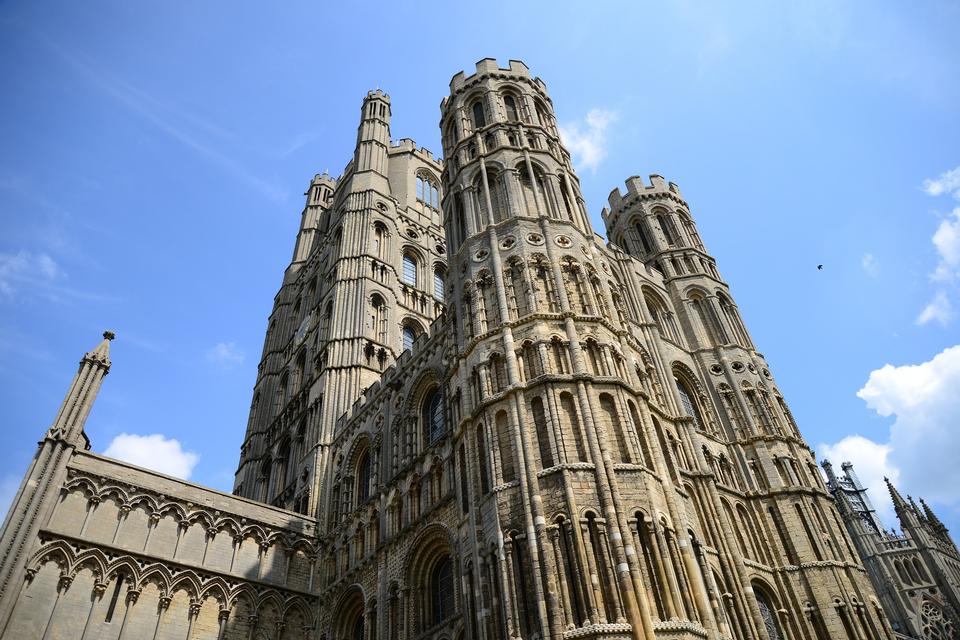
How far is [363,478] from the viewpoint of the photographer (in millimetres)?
31000

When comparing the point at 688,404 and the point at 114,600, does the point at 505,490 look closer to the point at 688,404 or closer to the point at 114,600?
the point at 688,404

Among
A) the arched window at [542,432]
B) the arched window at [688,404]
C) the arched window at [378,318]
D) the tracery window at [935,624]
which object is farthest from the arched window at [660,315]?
the tracery window at [935,624]

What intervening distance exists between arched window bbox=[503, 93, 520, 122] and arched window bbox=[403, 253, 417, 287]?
663 inches

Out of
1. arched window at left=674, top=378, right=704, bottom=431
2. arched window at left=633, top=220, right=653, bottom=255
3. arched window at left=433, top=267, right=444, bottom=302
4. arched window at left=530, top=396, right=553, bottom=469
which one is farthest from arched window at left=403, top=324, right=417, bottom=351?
arched window at left=530, top=396, right=553, bottom=469

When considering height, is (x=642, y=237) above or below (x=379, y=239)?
below

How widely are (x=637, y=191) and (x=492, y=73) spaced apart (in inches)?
519

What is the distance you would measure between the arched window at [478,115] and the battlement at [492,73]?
140 cm

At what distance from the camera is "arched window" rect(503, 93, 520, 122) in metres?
32.4

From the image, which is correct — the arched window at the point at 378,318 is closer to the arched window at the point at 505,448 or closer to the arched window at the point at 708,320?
the arched window at the point at 708,320

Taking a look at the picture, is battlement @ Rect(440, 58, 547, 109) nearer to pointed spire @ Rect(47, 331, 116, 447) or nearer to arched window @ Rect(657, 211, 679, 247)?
arched window @ Rect(657, 211, 679, 247)

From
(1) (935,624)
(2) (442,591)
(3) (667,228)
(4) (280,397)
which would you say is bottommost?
(2) (442,591)

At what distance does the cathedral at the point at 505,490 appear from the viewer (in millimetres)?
17281

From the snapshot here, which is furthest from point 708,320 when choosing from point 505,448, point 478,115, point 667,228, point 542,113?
point 505,448

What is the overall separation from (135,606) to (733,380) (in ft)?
85.5
